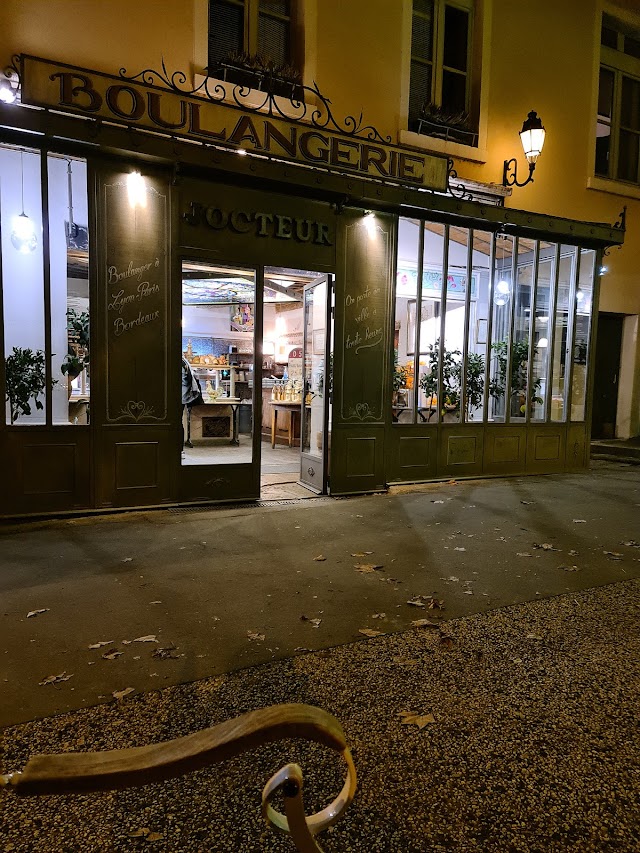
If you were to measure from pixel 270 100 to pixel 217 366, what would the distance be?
7233 millimetres

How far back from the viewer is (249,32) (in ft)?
26.8

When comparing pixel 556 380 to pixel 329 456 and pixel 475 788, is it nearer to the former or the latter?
pixel 329 456

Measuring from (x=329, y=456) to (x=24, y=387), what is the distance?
13.7 feet

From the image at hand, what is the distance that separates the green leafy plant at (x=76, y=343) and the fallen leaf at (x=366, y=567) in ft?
14.2

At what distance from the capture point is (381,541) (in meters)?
5.97

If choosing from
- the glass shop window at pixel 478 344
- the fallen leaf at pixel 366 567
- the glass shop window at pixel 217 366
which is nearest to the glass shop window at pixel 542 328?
the glass shop window at pixel 478 344

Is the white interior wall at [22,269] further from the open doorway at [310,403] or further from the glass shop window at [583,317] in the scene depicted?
the glass shop window at [583,317]

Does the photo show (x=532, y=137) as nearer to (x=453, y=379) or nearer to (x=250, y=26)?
(x=453, y=379)

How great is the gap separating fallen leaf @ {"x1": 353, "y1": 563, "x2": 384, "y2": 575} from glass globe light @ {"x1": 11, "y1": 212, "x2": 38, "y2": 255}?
18.0 ft

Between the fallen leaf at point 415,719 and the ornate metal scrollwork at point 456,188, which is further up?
the ornate metal scrollwork at point 456,188

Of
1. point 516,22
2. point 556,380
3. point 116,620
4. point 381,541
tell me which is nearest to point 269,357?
point 556,380

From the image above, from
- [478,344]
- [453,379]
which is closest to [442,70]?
[478,344]

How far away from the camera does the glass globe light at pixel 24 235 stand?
21.4ft

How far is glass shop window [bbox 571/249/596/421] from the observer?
10438 mm
